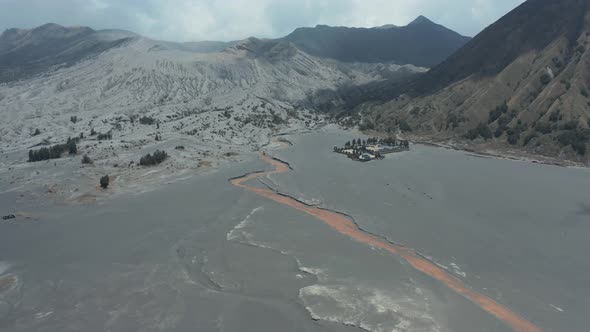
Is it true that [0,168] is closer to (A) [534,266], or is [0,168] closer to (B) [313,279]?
(B) [313,279]

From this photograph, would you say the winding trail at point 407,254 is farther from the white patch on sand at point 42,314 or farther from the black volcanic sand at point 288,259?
the white patch on sand at point 42,314

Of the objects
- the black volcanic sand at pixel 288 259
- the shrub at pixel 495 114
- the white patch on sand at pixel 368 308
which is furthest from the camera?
the shrub at pixel 495 114

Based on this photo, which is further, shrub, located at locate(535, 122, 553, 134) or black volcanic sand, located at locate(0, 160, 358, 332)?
shrub, located at locate(535, 122, 553, 134)

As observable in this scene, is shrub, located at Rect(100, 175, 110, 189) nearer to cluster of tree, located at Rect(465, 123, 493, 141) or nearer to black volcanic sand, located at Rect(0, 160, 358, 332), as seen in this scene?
black volcanic sand, located at Rect(0, 160, 358, 332)

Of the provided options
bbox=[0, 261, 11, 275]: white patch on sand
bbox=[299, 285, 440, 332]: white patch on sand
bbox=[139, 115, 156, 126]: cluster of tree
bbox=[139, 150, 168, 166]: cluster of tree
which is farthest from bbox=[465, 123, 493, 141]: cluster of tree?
bbox=[0, 261, 11, 275]: white patch on sand

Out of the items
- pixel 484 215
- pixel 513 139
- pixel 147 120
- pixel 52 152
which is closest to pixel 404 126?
pixel 513 139

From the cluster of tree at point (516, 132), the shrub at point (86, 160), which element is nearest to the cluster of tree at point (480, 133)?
the cluster of tree at point (516, 132)
